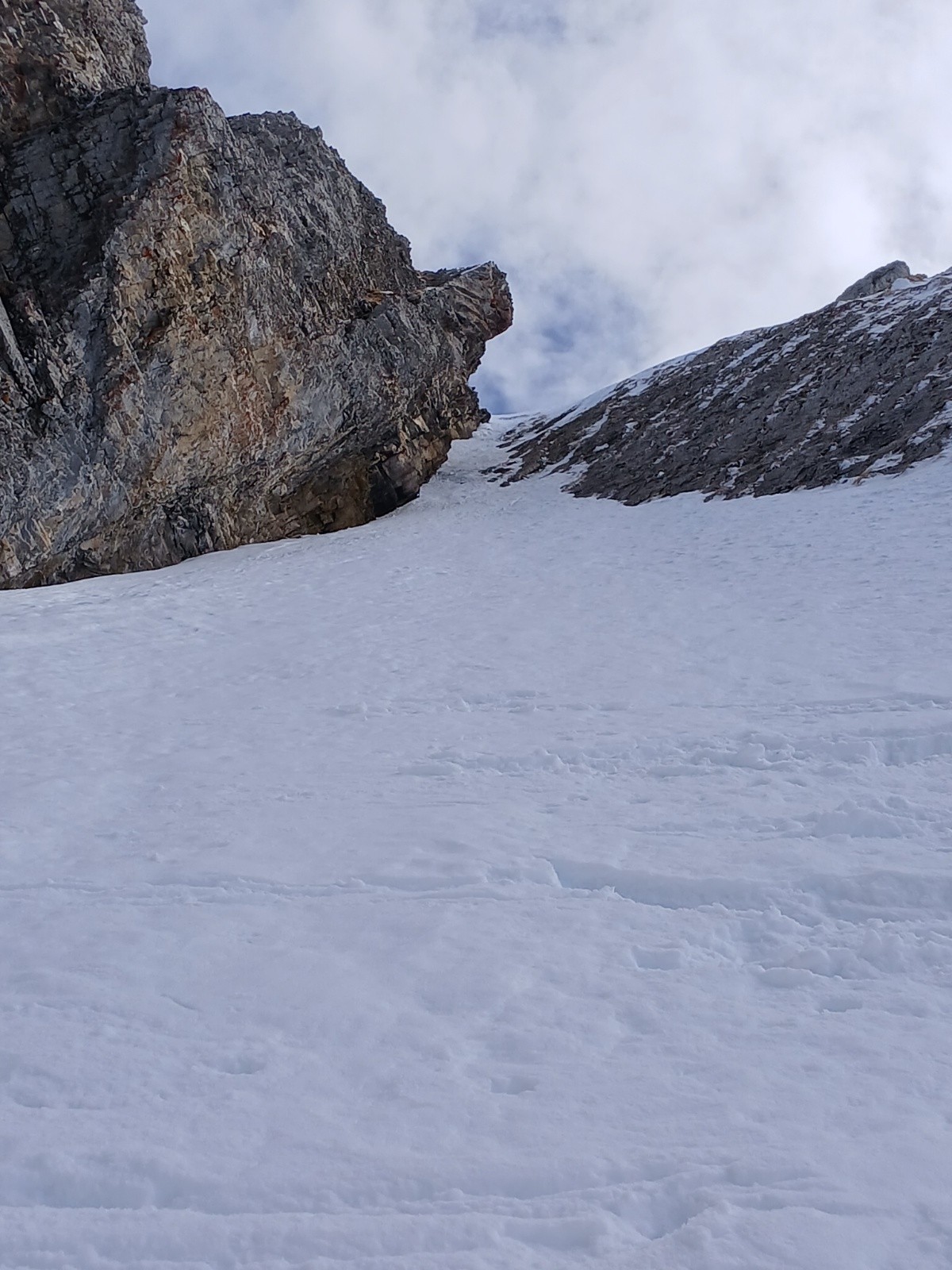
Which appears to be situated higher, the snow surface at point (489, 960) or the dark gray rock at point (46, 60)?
the dark gray rock at point (46, 60)

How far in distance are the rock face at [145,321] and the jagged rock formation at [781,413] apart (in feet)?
29.1

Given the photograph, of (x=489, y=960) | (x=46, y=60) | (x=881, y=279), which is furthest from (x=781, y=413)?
(x=489, y=960)

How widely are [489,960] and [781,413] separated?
2292cm

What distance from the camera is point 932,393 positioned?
816 inches

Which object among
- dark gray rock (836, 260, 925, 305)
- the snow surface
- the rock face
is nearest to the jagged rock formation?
dark gray rock (836, 260, 925, 305)

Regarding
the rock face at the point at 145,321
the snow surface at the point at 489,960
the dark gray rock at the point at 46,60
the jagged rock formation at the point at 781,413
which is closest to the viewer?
the snow surface at the point at 489,960

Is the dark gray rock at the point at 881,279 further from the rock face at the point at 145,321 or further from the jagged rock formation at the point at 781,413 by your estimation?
the rock face at the point at 145,321

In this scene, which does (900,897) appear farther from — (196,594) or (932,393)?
(932,393)

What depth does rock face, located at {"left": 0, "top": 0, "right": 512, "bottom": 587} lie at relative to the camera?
17000 millimetres

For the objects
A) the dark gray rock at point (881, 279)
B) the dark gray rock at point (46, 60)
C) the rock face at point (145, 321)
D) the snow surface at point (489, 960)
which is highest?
the dark gray rock at point (881, 279)

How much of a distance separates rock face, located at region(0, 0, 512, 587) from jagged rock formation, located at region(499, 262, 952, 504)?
888cm

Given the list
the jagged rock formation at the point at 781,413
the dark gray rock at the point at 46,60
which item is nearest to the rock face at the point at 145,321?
the dark gray rock at the point at 46,60

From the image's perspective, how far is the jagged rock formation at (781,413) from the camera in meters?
20.0

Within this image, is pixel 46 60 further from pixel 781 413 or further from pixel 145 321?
pixel 781 413
